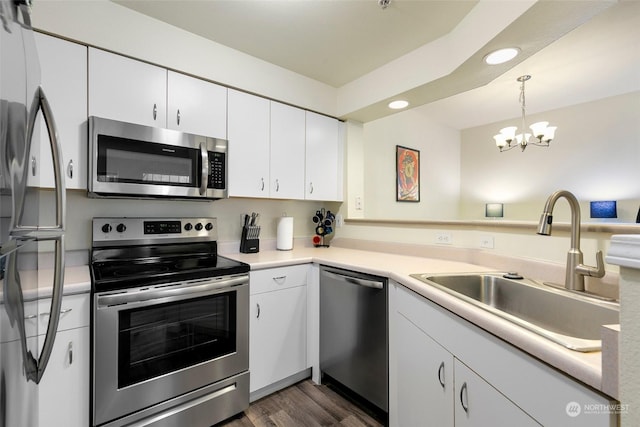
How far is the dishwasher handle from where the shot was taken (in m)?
1.63

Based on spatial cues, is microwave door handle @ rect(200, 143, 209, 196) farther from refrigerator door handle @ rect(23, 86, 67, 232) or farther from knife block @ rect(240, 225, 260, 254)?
refrigerator door handle @ rect(23, 86, 67, 232)

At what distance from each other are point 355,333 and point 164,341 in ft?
3.44

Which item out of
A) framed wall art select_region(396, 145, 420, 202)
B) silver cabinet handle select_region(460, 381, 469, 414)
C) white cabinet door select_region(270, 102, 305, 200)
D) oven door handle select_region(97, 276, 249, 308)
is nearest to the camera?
silver cabinet handle select_region(460, 381, 469, 414)

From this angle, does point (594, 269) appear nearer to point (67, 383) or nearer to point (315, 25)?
point (315, 25)

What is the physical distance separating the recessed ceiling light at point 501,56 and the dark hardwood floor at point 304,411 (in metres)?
2.18

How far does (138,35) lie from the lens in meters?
1.68

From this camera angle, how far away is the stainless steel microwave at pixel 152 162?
153 cm

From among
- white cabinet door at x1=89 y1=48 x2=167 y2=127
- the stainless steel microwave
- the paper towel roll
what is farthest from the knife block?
white cabinet door at x1=89 y1=48 x2=167 y2=127

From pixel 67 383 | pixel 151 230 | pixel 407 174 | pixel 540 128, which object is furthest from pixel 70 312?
pixel 540 128

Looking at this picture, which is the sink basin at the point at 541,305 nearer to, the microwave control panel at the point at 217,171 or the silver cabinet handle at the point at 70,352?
the microwave control panel at the point at 217,171

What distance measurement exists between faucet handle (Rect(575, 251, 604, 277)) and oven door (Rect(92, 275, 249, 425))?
5.25 ft

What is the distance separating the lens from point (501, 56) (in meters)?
1.62

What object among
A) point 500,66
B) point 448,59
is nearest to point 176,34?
point 448,59

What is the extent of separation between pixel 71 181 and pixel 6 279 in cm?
120
